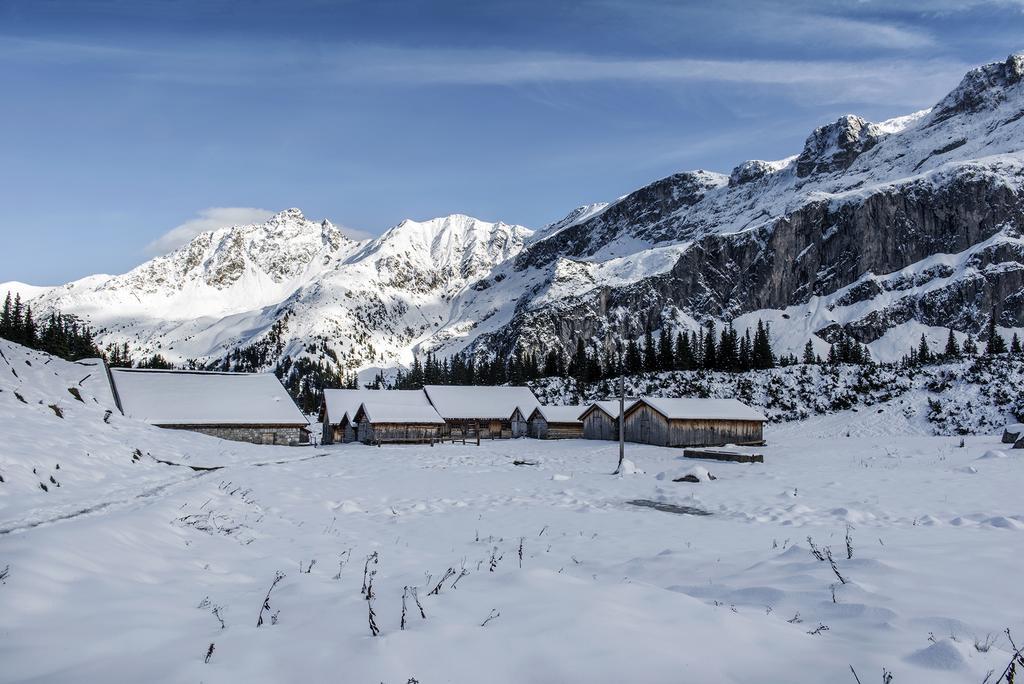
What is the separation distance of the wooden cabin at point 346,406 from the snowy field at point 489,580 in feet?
136

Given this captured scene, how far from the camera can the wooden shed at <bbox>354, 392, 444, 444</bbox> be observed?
56.1 m

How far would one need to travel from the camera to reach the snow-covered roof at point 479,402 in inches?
2562

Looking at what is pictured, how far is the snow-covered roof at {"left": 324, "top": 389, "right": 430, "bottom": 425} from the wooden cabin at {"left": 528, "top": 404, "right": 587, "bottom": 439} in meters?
12.6

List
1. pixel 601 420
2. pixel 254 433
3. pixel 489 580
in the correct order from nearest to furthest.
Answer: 1. pixel 489 580
2. pixel 254 433
3. pixel 601 420

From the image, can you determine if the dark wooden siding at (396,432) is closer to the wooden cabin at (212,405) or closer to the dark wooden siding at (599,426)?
the wooden cabin at (212,405)

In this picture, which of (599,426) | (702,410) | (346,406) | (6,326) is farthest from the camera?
(6,326)

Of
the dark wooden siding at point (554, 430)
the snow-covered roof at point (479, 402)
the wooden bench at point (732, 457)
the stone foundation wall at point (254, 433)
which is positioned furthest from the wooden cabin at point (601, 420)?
the stone foundation wall at point (254, 433)

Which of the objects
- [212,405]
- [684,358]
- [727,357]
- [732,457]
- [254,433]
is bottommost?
[254,433]

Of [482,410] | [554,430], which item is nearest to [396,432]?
[482,410]

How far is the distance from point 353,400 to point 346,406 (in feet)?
3.34

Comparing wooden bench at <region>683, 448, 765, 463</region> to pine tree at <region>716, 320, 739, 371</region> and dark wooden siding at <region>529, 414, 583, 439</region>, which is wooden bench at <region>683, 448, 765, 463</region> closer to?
dark wooden siding at <region>529, 414, 583, 439</region>

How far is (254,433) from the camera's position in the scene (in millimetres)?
52531

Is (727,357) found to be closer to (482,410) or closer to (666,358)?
(666,358)

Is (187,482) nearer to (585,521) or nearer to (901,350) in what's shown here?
(585,521)
